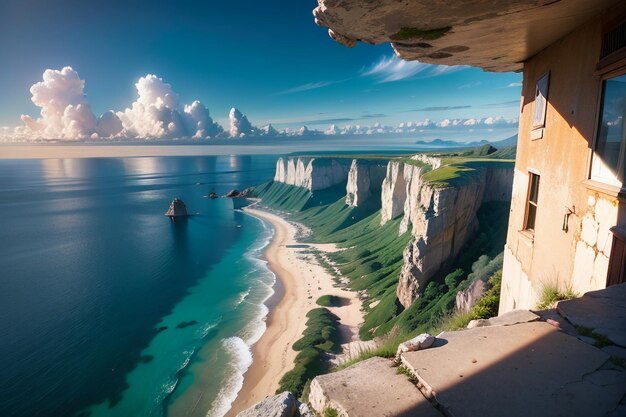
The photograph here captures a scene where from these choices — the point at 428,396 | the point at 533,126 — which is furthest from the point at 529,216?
the point at 428,396

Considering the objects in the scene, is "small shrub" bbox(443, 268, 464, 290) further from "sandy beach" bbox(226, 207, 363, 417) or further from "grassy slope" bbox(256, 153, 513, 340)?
"sandy beach" bbox(226, 207, 363, 417)

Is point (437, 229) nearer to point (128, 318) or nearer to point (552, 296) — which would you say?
point (552, 296)

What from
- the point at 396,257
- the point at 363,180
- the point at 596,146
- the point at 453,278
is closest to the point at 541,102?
the point at 596,146

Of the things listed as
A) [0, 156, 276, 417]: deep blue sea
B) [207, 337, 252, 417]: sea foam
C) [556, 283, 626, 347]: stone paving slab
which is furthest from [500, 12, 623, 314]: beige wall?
[0, 156, 276, 417]: deep blue sea

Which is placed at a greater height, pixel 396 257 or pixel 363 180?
pixel 363 180

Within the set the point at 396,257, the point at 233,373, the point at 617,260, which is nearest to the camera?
the point at 617,260

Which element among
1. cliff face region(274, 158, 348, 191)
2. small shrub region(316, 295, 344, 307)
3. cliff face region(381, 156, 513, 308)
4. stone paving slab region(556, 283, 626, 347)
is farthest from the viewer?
cliff face region(274, 158, 348, 191)
